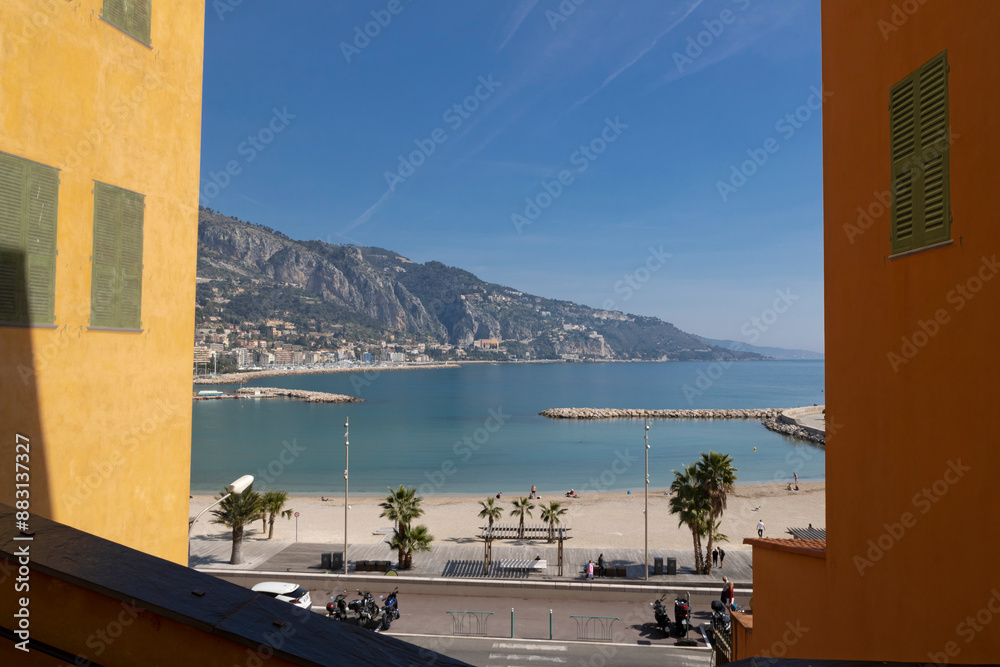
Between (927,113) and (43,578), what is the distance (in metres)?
5.14

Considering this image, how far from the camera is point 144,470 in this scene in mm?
6445

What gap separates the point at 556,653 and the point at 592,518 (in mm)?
25013

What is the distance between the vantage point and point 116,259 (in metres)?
6.10

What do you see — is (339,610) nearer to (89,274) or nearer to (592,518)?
(89,274)

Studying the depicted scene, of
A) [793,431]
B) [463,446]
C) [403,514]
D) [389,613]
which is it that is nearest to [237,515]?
[403,514]

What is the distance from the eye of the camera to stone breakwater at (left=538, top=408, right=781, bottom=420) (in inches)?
4186

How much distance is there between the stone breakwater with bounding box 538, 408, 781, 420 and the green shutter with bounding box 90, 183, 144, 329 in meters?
101

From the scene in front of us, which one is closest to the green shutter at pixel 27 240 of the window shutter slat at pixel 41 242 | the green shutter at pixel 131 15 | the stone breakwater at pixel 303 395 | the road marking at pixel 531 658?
the window shutter slat at pixel 41 242

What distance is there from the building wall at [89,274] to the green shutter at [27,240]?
0.09 m

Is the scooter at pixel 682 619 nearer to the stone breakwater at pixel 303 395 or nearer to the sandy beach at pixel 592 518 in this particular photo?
the sandy beach at pixel 592 518

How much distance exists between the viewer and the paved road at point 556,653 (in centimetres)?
1477

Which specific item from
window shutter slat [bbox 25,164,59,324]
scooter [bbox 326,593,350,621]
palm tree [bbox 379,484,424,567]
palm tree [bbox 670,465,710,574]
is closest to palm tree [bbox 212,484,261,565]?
palm tree [bbox 379,484,424,567]

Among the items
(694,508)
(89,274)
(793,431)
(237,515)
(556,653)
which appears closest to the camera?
(89,274)

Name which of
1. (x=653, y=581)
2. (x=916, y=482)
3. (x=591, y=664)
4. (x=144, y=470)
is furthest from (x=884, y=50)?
(x=653, y=581)
